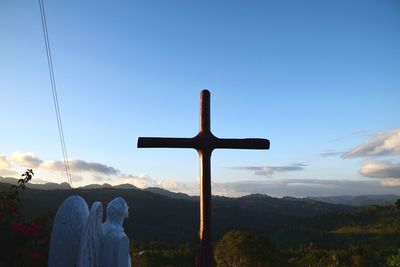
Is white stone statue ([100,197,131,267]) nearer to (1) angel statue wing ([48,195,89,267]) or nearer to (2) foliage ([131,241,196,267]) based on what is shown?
(1) angel statue wing ([48,195,89,267])

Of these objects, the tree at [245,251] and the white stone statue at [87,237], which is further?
the tree at [245,251]

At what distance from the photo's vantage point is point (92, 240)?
412 cm

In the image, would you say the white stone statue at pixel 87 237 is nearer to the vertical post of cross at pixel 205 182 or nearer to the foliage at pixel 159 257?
the vertical post of cross at pixel 205 182

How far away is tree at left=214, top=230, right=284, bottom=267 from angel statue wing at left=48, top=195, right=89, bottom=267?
1555cm

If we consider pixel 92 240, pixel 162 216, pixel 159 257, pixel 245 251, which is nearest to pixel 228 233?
pixel 245 251

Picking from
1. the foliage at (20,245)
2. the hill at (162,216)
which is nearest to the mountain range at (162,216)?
the hill at (162,216)

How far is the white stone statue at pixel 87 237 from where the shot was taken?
156 inches

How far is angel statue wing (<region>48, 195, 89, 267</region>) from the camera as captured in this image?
156 inches

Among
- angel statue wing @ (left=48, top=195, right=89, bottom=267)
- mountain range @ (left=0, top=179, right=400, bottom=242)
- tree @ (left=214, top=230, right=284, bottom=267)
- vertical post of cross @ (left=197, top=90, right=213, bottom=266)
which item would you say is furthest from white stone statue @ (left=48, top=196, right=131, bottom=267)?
mountain range @ (left=0, top=179, right=400, bottom=242)

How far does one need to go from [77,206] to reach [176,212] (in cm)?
7663

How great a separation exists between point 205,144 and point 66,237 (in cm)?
218

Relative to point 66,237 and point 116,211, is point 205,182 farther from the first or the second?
point 66,237

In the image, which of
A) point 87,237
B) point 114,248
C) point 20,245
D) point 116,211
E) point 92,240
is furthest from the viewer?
point 20,245

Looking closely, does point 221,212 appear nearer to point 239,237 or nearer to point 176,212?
point 176,212
